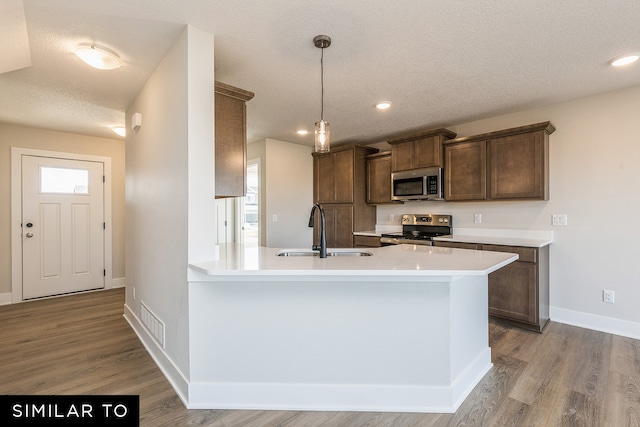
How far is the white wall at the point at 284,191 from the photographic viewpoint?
15.5 feet

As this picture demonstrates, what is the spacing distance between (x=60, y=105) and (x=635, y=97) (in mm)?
5607

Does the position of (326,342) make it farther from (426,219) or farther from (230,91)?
(426,219)

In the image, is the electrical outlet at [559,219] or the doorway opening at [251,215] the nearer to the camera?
the electrical outlet at [559,219]

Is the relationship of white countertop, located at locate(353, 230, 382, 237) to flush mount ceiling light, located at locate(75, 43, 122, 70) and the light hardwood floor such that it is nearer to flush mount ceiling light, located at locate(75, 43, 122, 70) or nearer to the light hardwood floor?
the light hardwood floor

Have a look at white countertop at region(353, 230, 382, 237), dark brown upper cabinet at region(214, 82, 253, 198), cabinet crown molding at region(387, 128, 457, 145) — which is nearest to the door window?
dark brown upper cabinet at region(214, 82, 253, 198)

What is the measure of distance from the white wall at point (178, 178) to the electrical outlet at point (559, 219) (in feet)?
11.3

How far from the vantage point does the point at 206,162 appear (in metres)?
1.91

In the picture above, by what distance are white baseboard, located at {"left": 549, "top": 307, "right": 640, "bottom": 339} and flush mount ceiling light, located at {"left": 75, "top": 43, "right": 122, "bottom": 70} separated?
15.1 ft

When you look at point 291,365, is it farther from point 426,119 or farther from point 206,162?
point 426,119

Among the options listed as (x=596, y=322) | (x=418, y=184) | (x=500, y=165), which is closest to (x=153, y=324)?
(x=418, y=184)

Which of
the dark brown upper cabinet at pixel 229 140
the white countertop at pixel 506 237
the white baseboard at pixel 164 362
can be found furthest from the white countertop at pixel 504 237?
the white baseboard at pixel 164 362

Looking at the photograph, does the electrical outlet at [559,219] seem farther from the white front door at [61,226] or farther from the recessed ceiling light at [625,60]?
the white front door at [61,226]

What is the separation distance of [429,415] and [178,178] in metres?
2.07

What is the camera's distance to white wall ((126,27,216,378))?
187 cm
